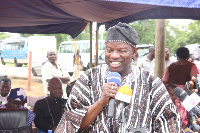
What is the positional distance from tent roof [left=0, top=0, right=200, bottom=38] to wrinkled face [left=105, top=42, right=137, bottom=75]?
1439mm

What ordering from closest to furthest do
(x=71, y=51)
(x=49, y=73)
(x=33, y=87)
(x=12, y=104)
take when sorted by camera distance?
(x=12, y=104) < (x=49, y=73) < (x=33, y=87) < (x=71, y=51)

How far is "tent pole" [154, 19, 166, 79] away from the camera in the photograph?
20.7 feet

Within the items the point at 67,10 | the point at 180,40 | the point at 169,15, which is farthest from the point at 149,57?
the point at 180,40

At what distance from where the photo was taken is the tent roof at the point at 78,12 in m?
4.17

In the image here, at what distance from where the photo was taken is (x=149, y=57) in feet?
22.7

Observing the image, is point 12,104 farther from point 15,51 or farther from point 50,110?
point 15,51

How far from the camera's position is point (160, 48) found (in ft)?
21.1

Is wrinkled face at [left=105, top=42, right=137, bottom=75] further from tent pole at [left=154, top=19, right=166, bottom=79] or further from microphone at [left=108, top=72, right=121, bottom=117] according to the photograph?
tent pole at [left=154, top=19, right=166, bottom=79]

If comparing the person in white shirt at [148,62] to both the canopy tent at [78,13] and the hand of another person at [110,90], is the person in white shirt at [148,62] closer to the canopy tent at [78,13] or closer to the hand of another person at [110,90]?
the canopy tent at [78,13]

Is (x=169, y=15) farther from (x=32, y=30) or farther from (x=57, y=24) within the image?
(x=32, y=30)

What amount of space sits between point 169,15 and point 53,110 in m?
2.80

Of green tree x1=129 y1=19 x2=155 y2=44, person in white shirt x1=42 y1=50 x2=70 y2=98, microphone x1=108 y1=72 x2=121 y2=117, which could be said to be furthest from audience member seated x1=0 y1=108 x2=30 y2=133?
green tree x1=129 y1=19 x2=155 y2=44

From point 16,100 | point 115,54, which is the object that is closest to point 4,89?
point 16,100

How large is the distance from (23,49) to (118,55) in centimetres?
2487
